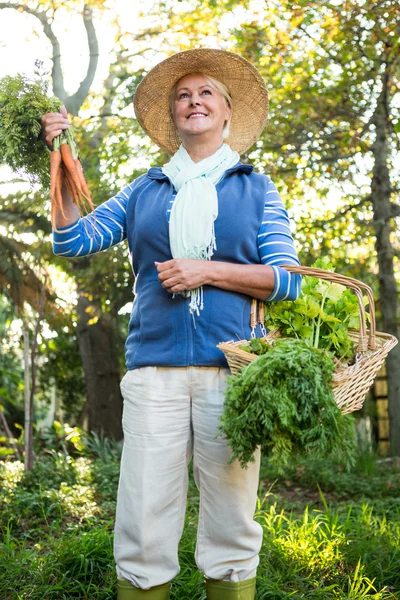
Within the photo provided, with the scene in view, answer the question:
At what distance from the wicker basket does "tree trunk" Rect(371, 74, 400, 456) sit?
4.24 m

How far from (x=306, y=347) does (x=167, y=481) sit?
69 cm

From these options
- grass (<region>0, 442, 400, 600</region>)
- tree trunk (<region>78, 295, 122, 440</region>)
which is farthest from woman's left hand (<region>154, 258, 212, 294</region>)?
tree trunk (<region>78, 295, 122, 440</region>)

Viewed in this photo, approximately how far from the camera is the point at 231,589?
2600 millimetres

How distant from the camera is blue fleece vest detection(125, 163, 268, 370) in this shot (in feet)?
8.61


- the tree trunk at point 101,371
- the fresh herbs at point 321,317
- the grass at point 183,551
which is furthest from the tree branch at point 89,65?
the fresh herbs at point 321,317

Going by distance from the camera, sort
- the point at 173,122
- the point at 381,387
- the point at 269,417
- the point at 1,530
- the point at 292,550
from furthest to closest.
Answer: the point at 381,387
the point at 1,530
the point at 292,550
the point at 173,122
the point at 269,417

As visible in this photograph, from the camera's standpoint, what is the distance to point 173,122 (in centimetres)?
317

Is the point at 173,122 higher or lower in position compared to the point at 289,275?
higher

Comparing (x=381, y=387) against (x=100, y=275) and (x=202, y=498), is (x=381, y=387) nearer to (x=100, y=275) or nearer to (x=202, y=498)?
(x=100, y=275)

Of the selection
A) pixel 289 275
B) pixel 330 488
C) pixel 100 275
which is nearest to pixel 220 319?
pixel 289 275

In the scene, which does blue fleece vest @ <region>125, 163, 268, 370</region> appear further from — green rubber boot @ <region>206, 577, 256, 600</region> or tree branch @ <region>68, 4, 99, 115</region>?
tree branch @ <region>68, 4, 99, 115</region>

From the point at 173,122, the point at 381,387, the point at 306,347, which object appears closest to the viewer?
the point at 306,347

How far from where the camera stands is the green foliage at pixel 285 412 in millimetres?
2254

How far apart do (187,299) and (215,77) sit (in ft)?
3.17
